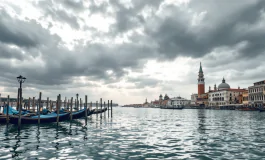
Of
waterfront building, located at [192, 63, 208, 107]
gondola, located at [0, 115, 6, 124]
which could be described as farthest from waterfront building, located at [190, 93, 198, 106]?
gondola, located at [0, 115, 6, 124]

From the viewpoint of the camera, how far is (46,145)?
13516 mm

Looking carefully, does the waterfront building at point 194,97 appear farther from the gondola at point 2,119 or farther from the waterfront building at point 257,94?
the gondola at point 2,119

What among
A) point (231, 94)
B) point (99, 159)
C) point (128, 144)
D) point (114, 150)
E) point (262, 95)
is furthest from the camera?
point (231, 94)

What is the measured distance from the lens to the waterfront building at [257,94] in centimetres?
8847

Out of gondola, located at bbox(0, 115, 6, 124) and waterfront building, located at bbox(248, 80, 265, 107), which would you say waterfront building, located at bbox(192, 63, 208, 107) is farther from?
gondola, located at bbox(0, 115, 6, 124)

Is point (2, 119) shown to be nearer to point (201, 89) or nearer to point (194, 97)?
point (201, 89)

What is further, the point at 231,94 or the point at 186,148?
the point at 231,94

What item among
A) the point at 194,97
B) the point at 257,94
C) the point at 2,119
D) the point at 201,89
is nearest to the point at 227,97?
the point at 257,94

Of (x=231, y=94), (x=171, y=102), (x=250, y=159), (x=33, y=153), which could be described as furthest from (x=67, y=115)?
(x=171, y=102)

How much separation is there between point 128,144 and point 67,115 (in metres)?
19.0

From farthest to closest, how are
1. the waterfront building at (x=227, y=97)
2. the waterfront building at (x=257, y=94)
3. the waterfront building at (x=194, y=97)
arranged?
the waterfront building at (x=194, y=97) < the waterfront building at (x=227, y=97) < the waterfront building at (x=257, y=94)

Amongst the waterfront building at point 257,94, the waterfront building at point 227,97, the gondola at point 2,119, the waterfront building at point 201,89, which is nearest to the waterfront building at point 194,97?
the waterfront building at point 201,89

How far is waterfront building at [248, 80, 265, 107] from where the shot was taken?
88469mm

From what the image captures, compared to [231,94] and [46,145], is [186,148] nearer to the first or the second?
[46,145]
